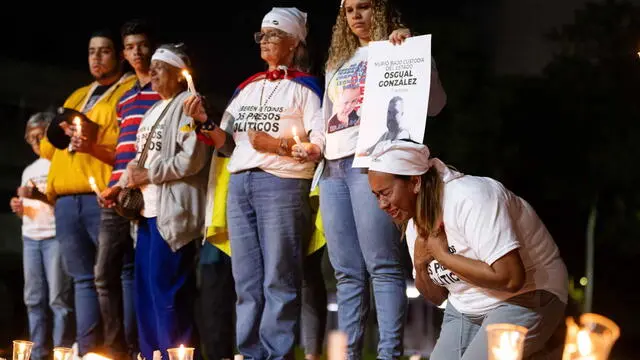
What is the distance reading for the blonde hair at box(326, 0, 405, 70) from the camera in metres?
4.47

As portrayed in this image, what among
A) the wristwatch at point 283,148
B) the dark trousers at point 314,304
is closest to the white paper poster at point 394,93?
the wristwatch at point 283,148

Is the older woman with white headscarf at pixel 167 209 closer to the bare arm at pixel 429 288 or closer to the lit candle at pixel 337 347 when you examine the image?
the lit candle at pixel 337 347

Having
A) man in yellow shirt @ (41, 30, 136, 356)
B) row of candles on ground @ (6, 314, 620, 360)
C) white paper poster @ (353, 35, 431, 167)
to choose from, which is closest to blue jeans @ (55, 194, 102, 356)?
man in yellow shirt @ (41, 30, 136, 356)

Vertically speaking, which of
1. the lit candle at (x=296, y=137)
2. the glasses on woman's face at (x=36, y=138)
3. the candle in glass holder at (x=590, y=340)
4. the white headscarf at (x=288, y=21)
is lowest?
the candle in glass holder at (x=590, y=340)

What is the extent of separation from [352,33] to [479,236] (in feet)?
5.35

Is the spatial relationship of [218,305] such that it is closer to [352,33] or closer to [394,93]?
[352,33]

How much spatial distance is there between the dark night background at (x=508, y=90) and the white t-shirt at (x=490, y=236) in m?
3.98

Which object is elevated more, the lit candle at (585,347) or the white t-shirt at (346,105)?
the white t-shirt at (346,105)

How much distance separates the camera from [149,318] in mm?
4996

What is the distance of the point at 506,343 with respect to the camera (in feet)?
9.71

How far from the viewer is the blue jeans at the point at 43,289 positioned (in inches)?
A: 239

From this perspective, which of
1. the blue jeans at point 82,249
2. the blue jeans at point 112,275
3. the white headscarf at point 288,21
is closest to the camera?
the white headscarf at point 288,21

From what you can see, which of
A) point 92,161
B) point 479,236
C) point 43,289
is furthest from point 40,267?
point 479,236

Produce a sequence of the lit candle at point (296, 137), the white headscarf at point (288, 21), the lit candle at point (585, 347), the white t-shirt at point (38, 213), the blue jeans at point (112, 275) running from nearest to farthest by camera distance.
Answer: the lit candle at point (585, 347)
the lit candle at point (296, 137)
the white headscarf at point (288, 21)
the blue jeans at point (112, 275)
the white t-shirt at point (38, 213)
